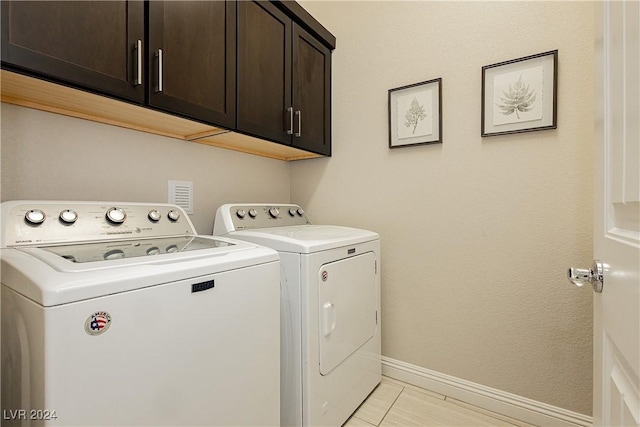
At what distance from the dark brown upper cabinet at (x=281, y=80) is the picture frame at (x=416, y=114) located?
18.9 inches

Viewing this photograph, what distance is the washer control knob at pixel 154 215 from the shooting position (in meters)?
1.28

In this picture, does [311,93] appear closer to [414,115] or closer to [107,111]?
[414,115]

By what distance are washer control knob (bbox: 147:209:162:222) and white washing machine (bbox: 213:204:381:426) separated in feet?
1.12

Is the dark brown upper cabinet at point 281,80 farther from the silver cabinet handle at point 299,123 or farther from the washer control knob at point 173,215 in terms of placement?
the washer control knob at point 173,215

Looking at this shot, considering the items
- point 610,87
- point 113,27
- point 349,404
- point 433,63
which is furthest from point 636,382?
point 433,63

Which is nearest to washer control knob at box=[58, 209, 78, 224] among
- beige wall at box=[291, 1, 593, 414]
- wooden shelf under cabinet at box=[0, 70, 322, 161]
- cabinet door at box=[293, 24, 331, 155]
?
wooden shelf under cabinet at box=[0, 70, 322, 161]

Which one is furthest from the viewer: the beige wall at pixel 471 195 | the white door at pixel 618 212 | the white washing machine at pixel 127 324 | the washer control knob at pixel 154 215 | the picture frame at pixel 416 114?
the picture frame at pixel 416 114

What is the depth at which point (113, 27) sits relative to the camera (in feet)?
3.26

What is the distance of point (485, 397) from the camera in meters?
1.59

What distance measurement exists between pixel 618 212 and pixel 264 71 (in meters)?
1.55

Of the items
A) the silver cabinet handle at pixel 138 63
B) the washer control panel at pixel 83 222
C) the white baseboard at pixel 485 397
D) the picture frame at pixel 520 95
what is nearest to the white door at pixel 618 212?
the picture frame at pixel 520 95

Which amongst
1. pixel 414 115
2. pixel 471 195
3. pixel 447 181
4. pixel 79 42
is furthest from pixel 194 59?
pixel 471 195

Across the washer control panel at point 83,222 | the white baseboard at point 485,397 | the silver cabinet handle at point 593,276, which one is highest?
the washer control panel at point 83,222

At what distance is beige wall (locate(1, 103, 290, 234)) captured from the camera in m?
1.08
